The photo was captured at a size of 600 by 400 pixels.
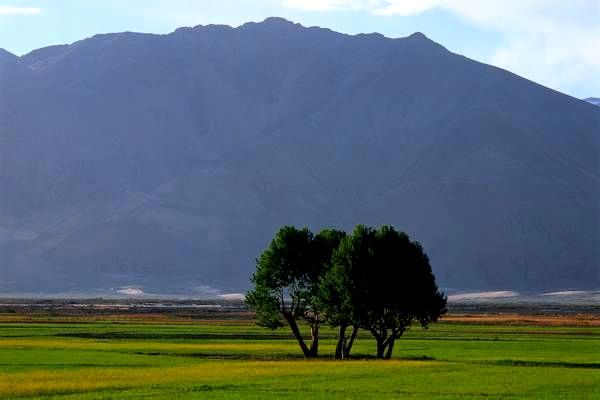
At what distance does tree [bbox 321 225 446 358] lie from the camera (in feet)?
254

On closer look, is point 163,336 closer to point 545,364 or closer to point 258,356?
point 258,356

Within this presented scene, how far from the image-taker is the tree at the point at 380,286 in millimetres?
77500

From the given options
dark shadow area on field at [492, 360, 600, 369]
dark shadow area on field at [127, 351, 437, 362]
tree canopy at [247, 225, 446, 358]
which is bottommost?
dark shadow area on field at [492, 360, 600, 369]

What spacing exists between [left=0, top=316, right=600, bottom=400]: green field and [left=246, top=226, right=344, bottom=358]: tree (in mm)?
2979

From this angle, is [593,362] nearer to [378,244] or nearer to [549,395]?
[378,244]

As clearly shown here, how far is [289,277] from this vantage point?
274ft

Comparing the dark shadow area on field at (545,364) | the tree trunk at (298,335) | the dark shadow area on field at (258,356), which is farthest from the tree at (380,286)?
the dark shadow area on field at (545,364)

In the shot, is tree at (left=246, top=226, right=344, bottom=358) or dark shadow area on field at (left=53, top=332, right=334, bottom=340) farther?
dark shadow area on field at (left=53, top=332, right=334, bottom=340)

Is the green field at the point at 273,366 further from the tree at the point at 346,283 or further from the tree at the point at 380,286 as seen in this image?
the tree at the point at 346,283

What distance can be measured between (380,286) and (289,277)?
28.8 feet

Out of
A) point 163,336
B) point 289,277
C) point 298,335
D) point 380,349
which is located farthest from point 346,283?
point 163,336

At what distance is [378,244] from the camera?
78.9m

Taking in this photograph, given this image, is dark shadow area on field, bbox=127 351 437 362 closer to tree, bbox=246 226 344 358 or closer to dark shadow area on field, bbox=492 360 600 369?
tree, bbox=246 226 344 358

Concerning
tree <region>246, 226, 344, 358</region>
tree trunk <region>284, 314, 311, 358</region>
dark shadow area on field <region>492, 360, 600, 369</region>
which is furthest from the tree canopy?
dark shadow area on field <region>492, 360, 600, 369</region>
